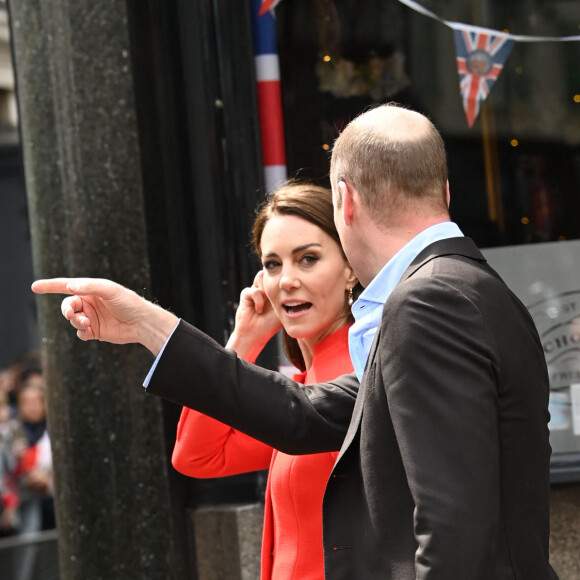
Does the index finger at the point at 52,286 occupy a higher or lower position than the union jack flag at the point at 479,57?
lower

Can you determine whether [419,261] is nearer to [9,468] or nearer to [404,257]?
[404,257]

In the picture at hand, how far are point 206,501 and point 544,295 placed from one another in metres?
1.70

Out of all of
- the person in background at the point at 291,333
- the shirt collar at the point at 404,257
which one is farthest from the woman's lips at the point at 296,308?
the shirt collar at the point at 404,257

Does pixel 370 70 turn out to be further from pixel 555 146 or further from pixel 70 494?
pixel 70 494

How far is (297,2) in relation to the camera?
473 centimetres

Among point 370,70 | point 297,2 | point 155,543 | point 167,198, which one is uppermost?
point 297,2

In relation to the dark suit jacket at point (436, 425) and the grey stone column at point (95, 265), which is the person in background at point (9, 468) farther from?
the dark suit jacket at point (436, 425)

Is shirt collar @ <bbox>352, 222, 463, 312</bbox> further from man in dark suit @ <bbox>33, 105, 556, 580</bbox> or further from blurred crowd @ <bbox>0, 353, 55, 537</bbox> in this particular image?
blurred crowd @ <bbox>0, 353, 55, 537</bbox>

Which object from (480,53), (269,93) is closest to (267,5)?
(269,93)

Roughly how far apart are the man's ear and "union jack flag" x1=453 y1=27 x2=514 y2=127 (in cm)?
256

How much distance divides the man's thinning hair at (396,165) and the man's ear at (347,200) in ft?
0.05

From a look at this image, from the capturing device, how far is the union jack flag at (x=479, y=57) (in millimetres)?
4586

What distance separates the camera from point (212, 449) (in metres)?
3.02

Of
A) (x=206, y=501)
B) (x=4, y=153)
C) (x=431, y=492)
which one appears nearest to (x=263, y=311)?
(x=431, y=492)
